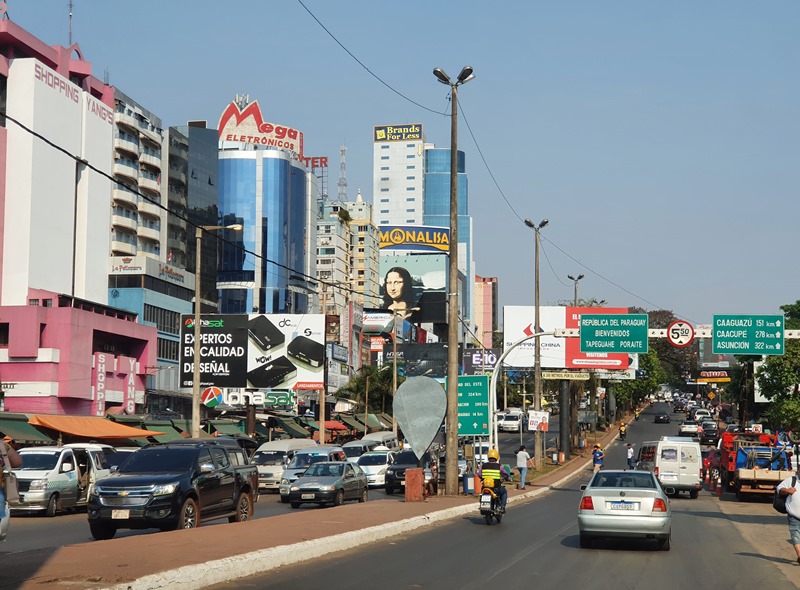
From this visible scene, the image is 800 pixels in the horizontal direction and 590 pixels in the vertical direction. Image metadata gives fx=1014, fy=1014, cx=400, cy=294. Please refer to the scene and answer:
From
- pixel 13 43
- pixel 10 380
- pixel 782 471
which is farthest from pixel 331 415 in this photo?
pixel 782 471

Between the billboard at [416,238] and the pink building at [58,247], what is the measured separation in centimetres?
9931

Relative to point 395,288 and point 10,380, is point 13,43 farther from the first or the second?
point 395,288

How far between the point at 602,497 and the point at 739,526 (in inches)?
358

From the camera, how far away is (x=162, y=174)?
11256cm

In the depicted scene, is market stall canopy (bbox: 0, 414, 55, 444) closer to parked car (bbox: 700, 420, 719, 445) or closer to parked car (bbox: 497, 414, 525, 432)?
parked car (bbox: 700, 420, 719, 445)

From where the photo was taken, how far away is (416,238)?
19338 cm

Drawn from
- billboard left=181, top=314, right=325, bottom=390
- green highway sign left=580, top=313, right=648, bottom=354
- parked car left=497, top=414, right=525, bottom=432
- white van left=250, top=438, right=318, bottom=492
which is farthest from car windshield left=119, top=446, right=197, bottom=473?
parked car left=497, top=414, right=525, bottom=432

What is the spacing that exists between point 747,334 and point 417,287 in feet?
462

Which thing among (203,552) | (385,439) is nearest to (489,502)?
(203,552)

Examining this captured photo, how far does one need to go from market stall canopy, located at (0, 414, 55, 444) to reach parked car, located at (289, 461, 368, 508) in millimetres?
17489

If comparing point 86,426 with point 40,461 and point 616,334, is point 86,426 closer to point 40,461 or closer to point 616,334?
point 40,461

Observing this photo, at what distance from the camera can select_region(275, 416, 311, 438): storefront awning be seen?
76062 millimetres

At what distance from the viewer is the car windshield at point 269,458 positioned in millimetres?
43656

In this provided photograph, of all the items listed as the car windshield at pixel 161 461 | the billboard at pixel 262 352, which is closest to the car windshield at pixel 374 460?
the billboard at pixel 262 352
